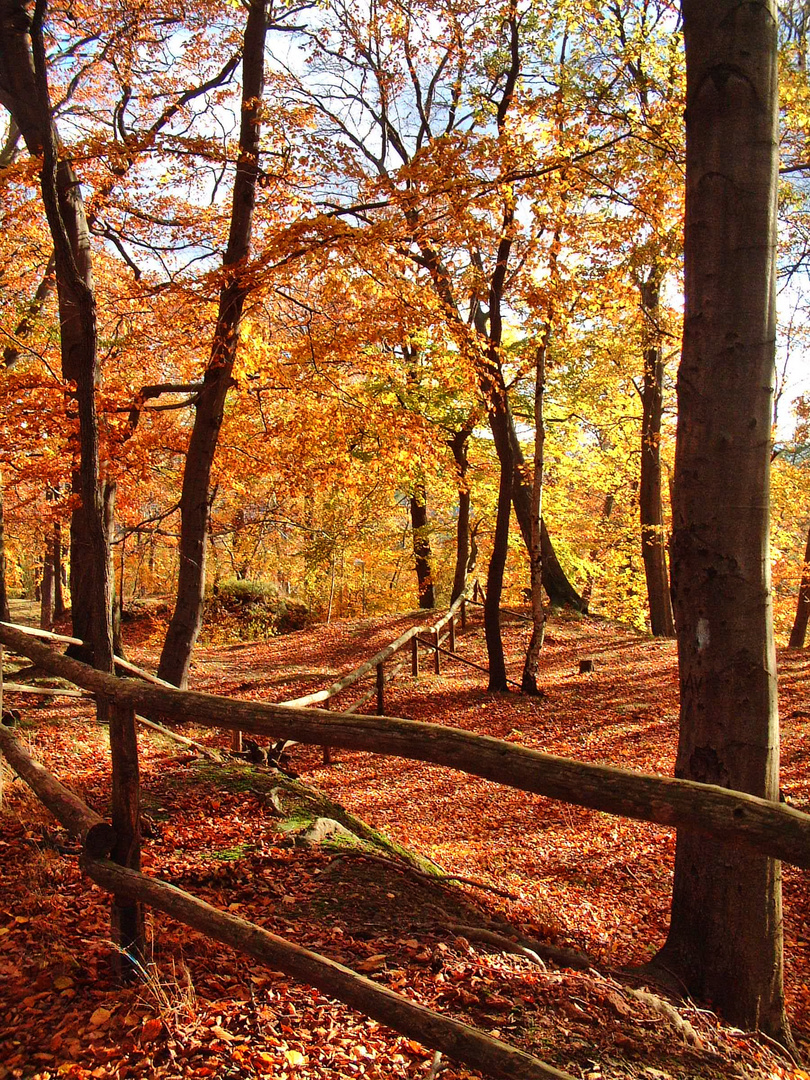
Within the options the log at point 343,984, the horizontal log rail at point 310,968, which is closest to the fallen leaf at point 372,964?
the horizontal log rail at point 310,968

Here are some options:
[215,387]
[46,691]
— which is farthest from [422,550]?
[46,691]

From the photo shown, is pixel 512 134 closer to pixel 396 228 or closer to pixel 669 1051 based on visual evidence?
pixel 396 228

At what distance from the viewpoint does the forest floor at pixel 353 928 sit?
263 cm

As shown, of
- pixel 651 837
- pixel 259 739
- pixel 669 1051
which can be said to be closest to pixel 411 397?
pixel 259 739

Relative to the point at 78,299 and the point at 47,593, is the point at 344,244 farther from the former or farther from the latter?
the point at 47,593

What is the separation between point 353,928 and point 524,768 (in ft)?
6.89

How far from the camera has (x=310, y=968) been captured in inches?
92.4

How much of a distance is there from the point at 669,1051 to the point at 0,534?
15.9ft

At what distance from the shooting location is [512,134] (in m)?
7.84

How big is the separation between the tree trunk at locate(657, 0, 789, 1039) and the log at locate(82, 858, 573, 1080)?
204 cm

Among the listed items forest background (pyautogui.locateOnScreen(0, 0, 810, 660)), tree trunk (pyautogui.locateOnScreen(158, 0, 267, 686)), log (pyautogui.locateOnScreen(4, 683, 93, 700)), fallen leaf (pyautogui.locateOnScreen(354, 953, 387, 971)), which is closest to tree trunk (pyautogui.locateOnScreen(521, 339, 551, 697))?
forest background (pyautogui.locateOnScreen(0, 0, 810, 660))

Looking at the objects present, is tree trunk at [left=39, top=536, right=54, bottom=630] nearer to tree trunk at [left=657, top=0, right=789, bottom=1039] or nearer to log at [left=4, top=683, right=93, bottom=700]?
log at [left=4, top=683, right=93, bottom=700]

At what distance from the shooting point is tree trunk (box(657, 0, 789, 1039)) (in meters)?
3.58

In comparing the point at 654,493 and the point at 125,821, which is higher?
the point at 654,493
